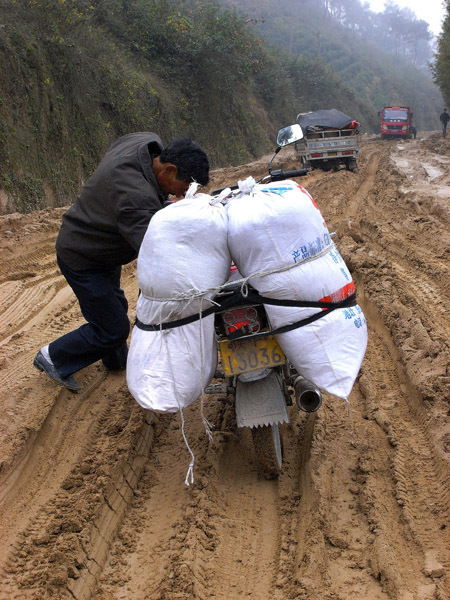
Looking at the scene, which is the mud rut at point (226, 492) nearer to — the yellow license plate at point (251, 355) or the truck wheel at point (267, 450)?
the truck wheel at point (267, 450)

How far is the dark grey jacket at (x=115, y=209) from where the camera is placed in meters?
2.82

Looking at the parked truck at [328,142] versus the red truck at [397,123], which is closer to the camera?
the parked truck at [328,142]

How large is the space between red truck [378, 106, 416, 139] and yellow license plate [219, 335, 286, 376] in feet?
108

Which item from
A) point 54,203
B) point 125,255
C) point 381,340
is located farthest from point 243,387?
point 54,203

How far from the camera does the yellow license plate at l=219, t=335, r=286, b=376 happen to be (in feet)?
9.12

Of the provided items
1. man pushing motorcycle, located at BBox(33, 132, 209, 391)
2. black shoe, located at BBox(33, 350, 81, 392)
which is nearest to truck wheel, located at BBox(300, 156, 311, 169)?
man pushing motorcycle, located at BBox(33, 132, 209, 391)

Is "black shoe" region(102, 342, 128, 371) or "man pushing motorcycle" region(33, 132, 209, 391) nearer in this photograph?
"man pushing motorcycle" region(33, 132, 209, 391)

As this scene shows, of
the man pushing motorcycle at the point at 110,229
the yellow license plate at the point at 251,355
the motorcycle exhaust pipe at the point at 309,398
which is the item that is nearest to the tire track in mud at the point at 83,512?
the man pushing motorcycle at the point at 110,229

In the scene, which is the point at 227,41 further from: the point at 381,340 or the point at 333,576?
the point at 333,576

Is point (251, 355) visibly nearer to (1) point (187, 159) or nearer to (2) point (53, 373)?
(1) point (187, 159)

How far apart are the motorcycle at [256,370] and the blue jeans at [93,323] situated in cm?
101

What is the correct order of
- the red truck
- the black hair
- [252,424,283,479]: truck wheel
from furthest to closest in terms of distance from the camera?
the red truck → the black hair → [252,424,283,479]: truck wheel

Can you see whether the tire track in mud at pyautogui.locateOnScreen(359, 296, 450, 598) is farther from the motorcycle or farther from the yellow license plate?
the yellow license plate

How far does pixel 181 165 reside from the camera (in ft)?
9.76
